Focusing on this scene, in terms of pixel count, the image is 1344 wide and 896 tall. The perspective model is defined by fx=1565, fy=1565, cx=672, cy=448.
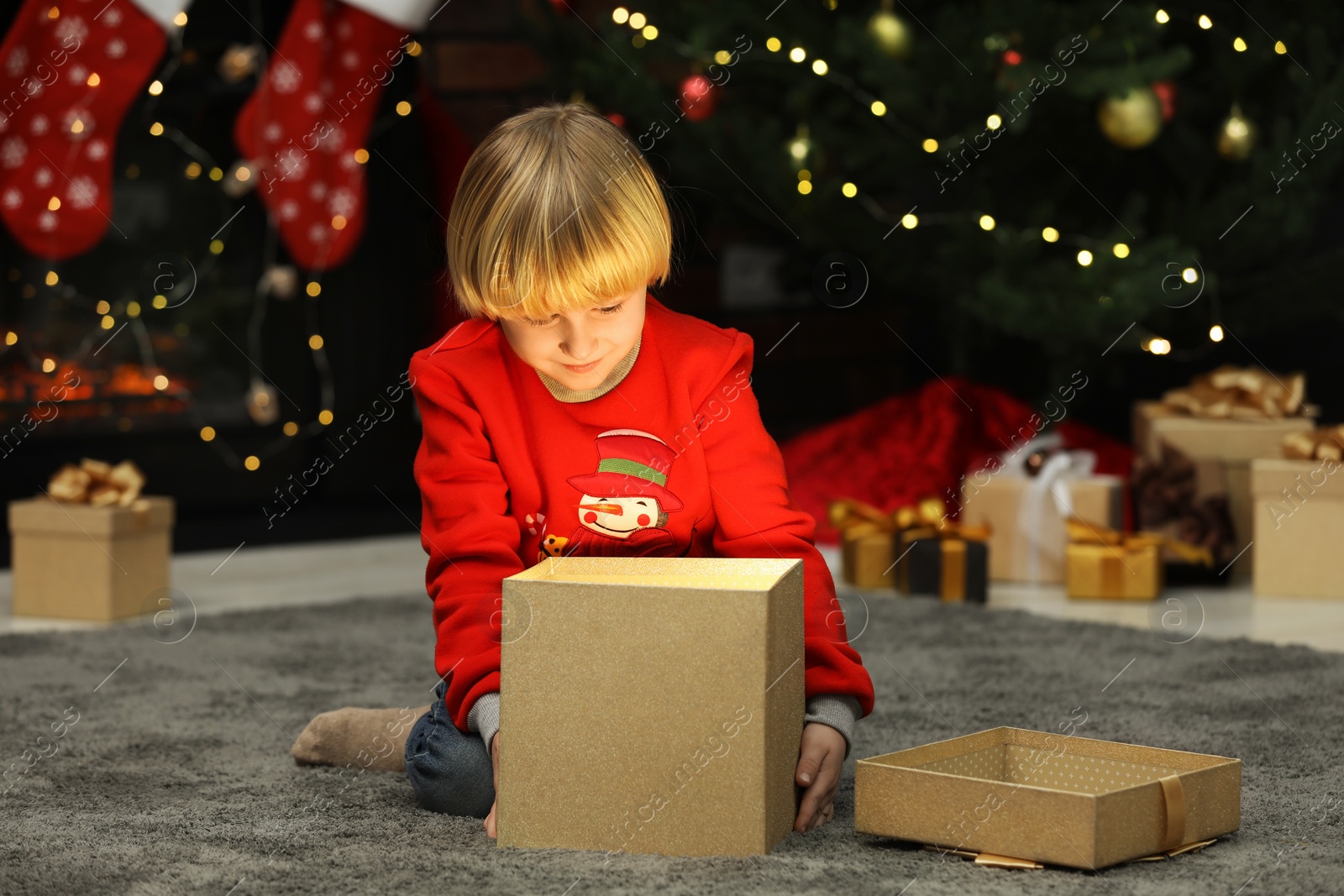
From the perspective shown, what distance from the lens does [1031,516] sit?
243 cm

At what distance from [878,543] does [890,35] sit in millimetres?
788

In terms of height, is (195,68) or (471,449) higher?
(195,68)

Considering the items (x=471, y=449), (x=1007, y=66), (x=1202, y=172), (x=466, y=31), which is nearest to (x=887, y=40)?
(x=1007, y=66)

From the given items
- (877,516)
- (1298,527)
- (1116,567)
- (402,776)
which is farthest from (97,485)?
(1298,527)

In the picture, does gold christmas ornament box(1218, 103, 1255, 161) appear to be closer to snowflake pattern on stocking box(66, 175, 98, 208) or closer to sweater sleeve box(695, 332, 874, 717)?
sweater sleeve box(695, 332, 874, 717)

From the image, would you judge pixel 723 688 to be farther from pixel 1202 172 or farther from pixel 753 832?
pixel 1202 172

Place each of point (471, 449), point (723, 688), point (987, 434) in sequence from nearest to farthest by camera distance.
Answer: point (723, 688)
point (471, 449)
point (987, 434)

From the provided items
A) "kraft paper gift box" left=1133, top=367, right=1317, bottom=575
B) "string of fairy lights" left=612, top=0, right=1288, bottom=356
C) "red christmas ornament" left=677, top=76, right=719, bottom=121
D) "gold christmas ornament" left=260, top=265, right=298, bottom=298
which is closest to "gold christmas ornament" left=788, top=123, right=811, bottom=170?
"string of fairy lights" left=612, top=0, right=1288, bottom=356

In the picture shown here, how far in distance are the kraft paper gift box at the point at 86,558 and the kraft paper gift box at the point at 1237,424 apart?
156 centimetres

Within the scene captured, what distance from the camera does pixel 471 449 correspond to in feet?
4.19

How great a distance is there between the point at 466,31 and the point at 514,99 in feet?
0.52

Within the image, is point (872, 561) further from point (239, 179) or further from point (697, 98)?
point (239, 179)

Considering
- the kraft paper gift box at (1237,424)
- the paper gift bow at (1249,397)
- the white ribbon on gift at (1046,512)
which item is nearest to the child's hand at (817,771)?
the white ribbon on gift at (1046,512)

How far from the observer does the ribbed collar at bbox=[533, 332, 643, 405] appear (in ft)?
4.26
